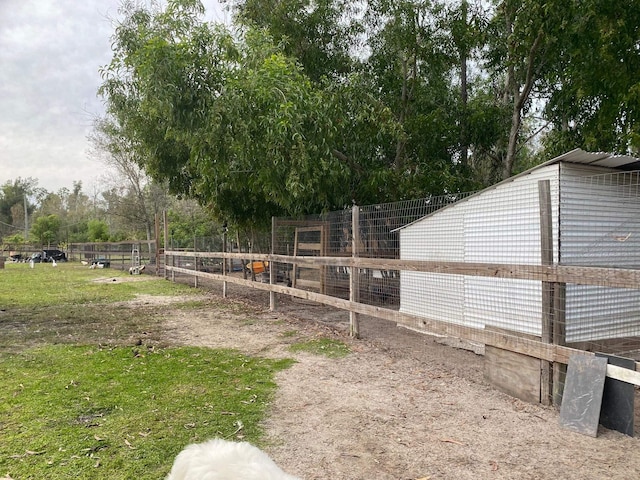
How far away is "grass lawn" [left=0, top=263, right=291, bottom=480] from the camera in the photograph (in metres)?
2.69

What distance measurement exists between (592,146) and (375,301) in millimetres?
5047

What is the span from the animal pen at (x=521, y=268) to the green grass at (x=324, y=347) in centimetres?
50

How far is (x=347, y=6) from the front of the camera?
1064cm

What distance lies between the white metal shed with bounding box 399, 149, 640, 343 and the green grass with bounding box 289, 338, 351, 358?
146cm

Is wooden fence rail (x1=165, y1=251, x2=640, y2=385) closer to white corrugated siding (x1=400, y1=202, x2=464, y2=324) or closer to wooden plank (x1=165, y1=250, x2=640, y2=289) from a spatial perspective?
wooden plank (x1=165, y1=250, x2=640, y2=289)

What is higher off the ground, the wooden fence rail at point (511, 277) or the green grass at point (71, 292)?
the wooden fence rail at point (511, 277)

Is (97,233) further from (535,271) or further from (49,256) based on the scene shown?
(535,271)

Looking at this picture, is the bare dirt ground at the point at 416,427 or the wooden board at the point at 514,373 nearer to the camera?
the bare dirt ground at the point at 416,427

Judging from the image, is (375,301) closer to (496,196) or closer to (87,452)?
(496,196)

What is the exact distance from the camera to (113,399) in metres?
3.75

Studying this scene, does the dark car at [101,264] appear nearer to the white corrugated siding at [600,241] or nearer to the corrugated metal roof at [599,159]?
the corrugated metal roof at [599,159]

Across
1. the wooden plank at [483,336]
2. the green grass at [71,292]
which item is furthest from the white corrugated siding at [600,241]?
the green grass at [71,292]

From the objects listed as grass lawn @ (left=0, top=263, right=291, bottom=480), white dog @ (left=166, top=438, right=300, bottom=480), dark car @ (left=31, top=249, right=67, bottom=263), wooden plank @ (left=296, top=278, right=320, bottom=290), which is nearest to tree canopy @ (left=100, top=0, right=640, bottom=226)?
wooden plank @ (left=296, top=278, right=320, bottom=290)

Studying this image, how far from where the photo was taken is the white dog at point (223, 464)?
1275 millimetres
